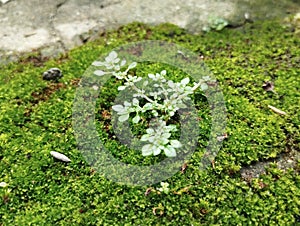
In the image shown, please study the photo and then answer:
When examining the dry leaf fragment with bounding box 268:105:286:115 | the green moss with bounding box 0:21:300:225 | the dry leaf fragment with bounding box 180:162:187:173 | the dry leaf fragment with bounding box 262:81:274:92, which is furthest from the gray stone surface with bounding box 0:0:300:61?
the dry leaf fragment with bounding box 180:162:187:173

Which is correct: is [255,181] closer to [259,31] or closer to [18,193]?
[18,193]

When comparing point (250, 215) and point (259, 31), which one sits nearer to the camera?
point (250, 215)

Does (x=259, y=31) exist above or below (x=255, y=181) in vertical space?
above

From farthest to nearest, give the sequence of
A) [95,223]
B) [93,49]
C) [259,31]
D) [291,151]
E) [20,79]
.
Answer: [259,31]
[93,49]
[20,79]
[291,151]
[95,223]

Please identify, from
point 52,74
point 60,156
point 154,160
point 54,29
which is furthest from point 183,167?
point 54,29

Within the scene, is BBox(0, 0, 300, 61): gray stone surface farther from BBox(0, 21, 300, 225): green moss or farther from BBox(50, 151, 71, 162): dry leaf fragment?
BBox(50, 151, 71, 162): dry leaf fragment

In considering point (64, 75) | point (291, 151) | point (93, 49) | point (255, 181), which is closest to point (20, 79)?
point (64, 75)

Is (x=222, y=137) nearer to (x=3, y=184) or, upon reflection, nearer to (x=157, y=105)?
(x=157, y=105)
